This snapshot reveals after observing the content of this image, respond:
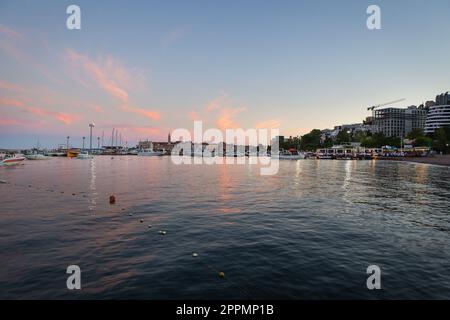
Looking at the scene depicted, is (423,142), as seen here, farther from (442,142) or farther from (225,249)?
(225,249)

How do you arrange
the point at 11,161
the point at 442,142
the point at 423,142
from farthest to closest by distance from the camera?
the point at 423,142, the point at 442,142, the point at 11,161

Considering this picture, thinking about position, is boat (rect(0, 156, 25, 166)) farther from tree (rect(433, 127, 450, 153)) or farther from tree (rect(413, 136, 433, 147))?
tree (rect(433, 127, 450, 153))

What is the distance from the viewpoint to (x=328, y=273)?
12.5 meters

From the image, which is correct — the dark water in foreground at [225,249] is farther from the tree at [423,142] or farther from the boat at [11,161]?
the tree at [423,142]

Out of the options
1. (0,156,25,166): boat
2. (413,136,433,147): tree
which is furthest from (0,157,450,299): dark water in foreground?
(413,136,433,147): tree

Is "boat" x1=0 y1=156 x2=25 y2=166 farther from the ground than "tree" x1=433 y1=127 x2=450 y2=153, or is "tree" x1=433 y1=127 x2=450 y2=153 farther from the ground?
"tree" x1=433 y1=127 x2=450 y2=153

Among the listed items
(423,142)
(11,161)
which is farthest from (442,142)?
(11,161)

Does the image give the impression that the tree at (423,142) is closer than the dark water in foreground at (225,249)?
No

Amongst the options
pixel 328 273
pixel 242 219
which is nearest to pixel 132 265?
pixel 328 273

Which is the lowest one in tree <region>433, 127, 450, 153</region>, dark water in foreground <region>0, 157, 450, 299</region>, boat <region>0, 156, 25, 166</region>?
dark water in foreground <region>0, 157, 450, 299</region>

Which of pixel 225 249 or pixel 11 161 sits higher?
pixel 11 161

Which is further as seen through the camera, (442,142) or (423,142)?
(423,142)

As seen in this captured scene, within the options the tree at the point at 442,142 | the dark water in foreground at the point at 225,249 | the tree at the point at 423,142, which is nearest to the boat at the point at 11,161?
the dark water in foreground at the point at 225,249
